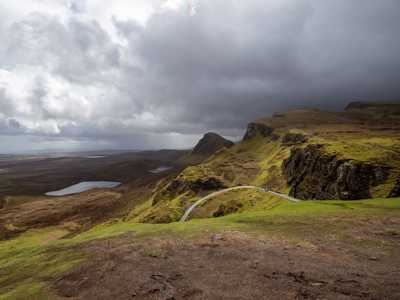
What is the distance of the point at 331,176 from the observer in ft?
239

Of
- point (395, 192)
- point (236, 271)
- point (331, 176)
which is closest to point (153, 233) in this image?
point (236, 271)

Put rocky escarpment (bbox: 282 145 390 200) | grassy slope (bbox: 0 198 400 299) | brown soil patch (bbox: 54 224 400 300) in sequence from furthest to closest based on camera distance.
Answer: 1. rocky escarpment (bbox: 282 145 390 200)
2. grassy slope (bbox: 0 198 400 299)
3. brown soil patch (bbox: 54 224 400 300)

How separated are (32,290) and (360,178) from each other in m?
65.3

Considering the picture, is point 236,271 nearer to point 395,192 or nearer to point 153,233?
point 153,233

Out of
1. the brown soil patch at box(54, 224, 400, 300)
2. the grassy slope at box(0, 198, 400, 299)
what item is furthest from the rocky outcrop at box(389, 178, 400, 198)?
the brown soil patch at box(54, 224, 400, 300)

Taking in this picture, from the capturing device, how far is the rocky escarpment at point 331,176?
5998 centimetres

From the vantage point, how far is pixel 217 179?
443ft

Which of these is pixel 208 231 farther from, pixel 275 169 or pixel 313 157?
pixel 275 169

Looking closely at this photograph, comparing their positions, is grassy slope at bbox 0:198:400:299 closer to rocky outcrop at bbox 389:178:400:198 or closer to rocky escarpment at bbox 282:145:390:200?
rocky outcrop at bbox 389:178:400:198

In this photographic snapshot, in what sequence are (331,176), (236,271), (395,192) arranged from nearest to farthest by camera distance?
(236,271) < (395,192) < (331,176)

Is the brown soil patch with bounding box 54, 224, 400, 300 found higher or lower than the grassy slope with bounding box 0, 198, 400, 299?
higher

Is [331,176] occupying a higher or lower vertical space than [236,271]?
lower

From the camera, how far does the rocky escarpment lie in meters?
60.0

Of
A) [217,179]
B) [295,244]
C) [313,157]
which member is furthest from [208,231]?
[217,179]
